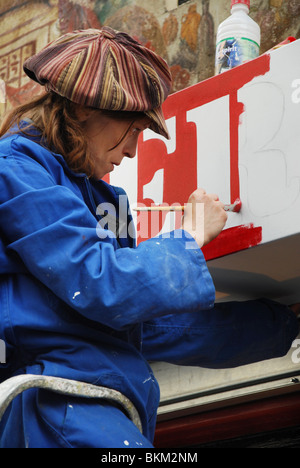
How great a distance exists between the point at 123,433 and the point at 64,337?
0.78ft

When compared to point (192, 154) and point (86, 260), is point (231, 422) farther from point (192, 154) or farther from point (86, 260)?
point (86, 260)

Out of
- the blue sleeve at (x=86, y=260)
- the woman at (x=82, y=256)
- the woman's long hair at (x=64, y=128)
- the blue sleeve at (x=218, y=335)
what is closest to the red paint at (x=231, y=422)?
the blue sleeve at (x=218, y=335)

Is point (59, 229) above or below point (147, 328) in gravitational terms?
above

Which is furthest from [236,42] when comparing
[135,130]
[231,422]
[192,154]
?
[231,422]

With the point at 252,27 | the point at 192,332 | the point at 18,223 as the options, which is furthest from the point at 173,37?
the point at 18,223

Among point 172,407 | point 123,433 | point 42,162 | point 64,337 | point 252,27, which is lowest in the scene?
point 172,407

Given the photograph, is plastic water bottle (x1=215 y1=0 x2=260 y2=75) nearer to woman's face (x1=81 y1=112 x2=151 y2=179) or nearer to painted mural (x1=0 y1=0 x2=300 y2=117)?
painted mural (x1=0 y1=0 x2=300 y2=117)

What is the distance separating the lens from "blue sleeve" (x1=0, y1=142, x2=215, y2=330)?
5.15 ft

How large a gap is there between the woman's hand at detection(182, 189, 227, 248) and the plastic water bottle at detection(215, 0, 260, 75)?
57 cm

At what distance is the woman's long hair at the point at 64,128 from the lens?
6.05ft

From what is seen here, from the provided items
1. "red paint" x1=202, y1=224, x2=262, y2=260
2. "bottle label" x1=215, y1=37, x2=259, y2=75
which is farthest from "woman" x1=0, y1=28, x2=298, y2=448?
"bottle label" x1=215, y1=37, x2=259, y2=75

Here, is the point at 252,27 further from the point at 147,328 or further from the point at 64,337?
the point at 64,337

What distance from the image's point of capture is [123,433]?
1557mm

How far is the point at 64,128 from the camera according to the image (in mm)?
1874
